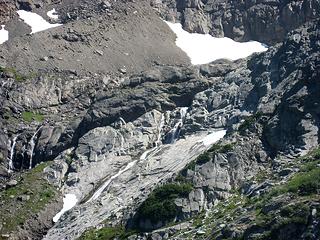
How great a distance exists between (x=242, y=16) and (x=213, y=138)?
6226cm

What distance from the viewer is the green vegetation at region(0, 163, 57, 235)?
7606 centimetres

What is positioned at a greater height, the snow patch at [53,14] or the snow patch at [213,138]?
→ the snow patch at [53,14]

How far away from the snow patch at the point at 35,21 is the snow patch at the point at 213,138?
188 ft

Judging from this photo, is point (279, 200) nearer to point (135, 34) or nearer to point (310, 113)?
point (310, 113)

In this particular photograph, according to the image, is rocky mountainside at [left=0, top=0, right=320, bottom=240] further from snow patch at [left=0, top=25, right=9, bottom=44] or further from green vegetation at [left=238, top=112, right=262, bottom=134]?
snow patch at [left=0, top=25, right=9, bottom=44]

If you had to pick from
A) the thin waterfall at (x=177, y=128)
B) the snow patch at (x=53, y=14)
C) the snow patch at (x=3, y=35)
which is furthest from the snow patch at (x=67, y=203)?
the snow patch at (x=53, y=14)

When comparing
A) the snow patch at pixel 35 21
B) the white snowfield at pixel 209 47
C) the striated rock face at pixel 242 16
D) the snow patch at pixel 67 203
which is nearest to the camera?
the snow patch at pixel 67 203

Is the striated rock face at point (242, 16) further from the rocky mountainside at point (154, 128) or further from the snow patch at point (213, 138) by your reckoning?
the snow patch at point (213, 138)

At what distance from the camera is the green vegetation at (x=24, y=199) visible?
250ft

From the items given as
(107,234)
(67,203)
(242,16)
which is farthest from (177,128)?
(242,16)

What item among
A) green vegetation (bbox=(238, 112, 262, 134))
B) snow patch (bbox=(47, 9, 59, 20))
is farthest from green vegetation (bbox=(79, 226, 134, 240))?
snow patch (bbox=(47, 9, 59, 20))

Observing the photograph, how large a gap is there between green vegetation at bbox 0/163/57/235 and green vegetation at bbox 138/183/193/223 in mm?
17520

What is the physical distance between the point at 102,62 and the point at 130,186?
47.0 metres

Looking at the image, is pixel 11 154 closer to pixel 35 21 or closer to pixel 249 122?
pixel 249 122
